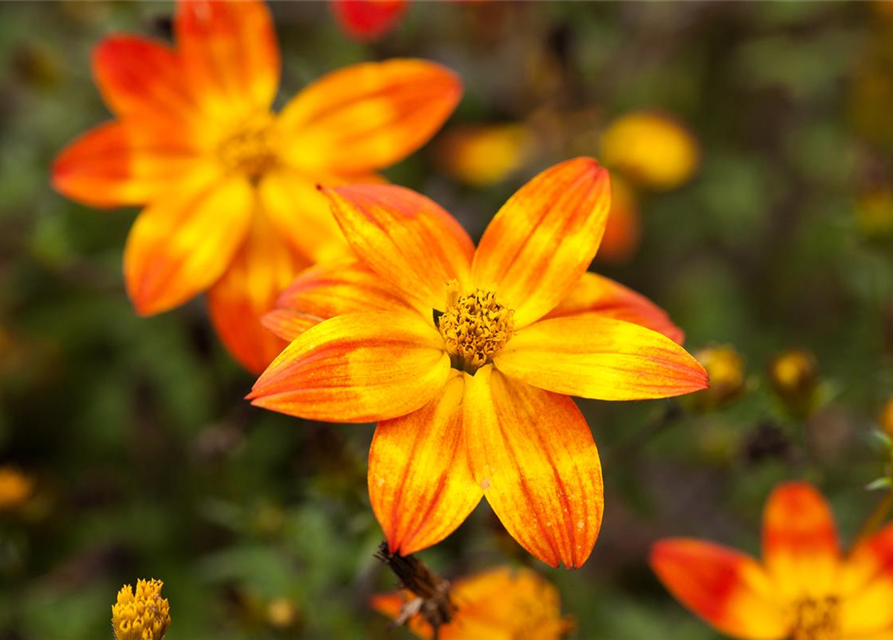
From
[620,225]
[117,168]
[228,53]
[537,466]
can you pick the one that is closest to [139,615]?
[537,466]

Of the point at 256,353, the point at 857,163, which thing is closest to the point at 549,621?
the point at 256,353

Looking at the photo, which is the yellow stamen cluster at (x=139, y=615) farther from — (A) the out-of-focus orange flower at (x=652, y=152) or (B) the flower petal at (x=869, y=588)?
(A) the out-of-focus orange flower at (x=652, y=152)

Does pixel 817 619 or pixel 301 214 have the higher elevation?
pixel 301 214

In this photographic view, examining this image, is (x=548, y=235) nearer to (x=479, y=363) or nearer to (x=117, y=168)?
(x=479, y=363)

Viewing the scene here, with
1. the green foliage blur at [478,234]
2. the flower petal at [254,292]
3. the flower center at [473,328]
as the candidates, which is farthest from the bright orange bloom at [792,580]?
the flower petal at [254,292]

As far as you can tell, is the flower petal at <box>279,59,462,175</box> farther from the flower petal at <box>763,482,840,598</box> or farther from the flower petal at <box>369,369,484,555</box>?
the flower petal at <box>763,482,840,598</box>

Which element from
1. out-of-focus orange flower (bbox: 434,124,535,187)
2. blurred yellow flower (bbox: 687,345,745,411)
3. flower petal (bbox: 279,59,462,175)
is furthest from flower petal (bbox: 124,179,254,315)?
out-of-focus orange flower (bbox: 434,124,535,187)
